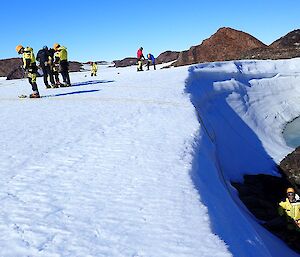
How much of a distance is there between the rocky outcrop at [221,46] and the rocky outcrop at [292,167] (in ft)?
69.6

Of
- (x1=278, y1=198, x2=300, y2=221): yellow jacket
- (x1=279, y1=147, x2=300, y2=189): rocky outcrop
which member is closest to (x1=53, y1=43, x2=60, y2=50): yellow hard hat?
(x1=279, y1=147, x2=300, y2=189): rocky outcrop

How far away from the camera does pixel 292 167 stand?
1056 cm

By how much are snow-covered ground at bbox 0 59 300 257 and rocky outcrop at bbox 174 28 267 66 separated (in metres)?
21.4

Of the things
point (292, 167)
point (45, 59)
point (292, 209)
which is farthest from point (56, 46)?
point (292, 209)

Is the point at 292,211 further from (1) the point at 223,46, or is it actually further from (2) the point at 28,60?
(1) the point at 223,46

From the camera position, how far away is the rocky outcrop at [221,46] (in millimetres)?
31562

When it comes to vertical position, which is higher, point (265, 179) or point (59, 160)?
point (59, 160)

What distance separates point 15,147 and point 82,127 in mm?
1450

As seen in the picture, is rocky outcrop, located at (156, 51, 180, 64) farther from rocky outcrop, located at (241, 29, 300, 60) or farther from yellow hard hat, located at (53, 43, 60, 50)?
yellow hard hat, located at (53, 43, 60, 50)

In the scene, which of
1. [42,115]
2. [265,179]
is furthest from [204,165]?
[265,179]

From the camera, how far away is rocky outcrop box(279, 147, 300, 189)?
401 inches

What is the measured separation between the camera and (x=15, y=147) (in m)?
5.87

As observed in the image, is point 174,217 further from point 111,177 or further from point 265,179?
point 265,179

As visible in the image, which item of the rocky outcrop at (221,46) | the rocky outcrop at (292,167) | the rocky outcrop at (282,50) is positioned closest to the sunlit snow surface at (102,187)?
the rocky outcrop at (292,167)
